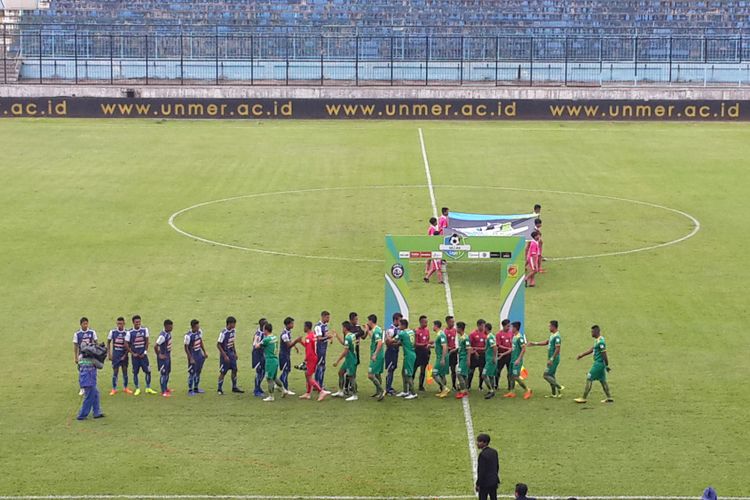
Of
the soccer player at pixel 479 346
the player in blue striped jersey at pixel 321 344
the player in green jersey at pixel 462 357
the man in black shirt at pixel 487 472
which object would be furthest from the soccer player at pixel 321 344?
the man in black shirt at pixel 487 472

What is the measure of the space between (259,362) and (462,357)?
11.5 ft

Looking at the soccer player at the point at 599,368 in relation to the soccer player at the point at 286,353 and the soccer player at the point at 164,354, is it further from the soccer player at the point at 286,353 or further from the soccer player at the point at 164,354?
the soccer player at the point at 164,354

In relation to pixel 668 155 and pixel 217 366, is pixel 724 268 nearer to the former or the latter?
pixel 217 366

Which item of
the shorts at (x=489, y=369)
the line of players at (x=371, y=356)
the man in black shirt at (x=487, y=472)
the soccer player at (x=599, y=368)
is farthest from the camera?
the shorts at (x=489, y=369)

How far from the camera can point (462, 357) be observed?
22.5m

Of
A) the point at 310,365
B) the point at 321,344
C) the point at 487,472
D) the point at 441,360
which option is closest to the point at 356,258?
the point at 321,344

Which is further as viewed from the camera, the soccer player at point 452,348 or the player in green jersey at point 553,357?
the soccer player at point 452,348

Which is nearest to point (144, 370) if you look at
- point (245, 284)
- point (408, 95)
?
point (245, 284)

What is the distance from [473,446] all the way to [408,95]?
47547mm

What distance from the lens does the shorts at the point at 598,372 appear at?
22375 millimetres

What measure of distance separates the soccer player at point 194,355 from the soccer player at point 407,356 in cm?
335

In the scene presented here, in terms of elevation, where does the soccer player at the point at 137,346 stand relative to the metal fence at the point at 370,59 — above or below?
below

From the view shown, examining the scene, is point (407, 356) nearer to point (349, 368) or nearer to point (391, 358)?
point (391, 358)

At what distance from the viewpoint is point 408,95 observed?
219ft
